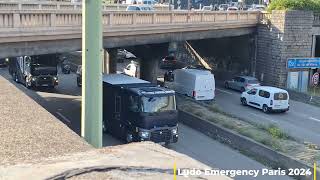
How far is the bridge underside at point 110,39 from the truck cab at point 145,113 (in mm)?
3308

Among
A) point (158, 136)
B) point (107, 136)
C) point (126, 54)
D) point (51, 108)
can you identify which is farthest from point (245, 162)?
point (126, 54)

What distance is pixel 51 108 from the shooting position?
29922 mm

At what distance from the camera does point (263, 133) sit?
23109 millimetres

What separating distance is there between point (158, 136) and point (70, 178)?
39.8 feet

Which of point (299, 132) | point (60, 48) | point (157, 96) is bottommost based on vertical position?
point (299, 132)

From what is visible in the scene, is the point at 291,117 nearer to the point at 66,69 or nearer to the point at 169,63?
the point at 169,63

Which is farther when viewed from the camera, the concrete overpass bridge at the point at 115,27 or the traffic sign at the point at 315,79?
the traffic sign at the point at 315,79

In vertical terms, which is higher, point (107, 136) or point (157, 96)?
point (157, 96)

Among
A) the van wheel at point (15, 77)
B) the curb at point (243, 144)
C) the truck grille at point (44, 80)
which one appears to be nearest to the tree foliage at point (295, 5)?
the curb at point (243, 144)

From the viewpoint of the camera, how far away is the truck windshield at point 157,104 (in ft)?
67.2

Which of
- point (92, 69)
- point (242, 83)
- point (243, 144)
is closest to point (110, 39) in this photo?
point (243, 144)

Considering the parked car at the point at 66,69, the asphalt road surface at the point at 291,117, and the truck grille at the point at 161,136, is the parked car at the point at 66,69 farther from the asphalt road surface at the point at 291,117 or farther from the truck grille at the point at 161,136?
the truck grille at the point at 161,136

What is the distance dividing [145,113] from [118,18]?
7793 millimetres

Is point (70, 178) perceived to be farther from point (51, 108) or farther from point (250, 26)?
point (250, 26)
